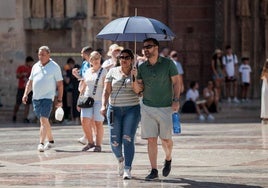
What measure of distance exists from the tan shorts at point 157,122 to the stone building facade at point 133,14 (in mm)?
16224

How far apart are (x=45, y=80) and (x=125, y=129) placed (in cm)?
428

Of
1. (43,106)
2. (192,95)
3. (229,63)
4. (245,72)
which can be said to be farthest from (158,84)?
(245,72)

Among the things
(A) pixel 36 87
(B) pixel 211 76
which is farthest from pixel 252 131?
(B) pixel 211 76

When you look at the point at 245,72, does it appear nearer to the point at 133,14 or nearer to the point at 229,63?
the point at 229,63

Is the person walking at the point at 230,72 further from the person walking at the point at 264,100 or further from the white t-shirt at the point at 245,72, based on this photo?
the person walking at the point at 264,100

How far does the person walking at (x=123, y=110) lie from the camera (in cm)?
1488

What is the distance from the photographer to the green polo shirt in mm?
14547

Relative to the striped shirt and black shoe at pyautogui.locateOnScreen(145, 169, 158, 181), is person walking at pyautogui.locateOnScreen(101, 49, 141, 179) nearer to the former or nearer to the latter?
the striped shirt

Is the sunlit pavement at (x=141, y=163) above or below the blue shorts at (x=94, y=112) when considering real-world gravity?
below

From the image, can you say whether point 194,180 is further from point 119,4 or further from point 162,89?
point 119,4

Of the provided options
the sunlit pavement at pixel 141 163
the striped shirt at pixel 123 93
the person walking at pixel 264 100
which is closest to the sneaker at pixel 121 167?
the sunlit pavement at pixel 141 163

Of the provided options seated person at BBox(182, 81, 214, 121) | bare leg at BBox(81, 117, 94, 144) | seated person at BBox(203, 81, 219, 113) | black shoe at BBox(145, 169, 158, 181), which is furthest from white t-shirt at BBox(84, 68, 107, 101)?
seated person at BBox(203, 81, 219, 113)

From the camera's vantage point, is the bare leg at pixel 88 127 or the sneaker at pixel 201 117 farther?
the sneaker at pixel 201 117

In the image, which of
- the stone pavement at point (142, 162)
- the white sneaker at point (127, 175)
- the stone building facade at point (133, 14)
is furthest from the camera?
the stone building facade at point (133, 14)
